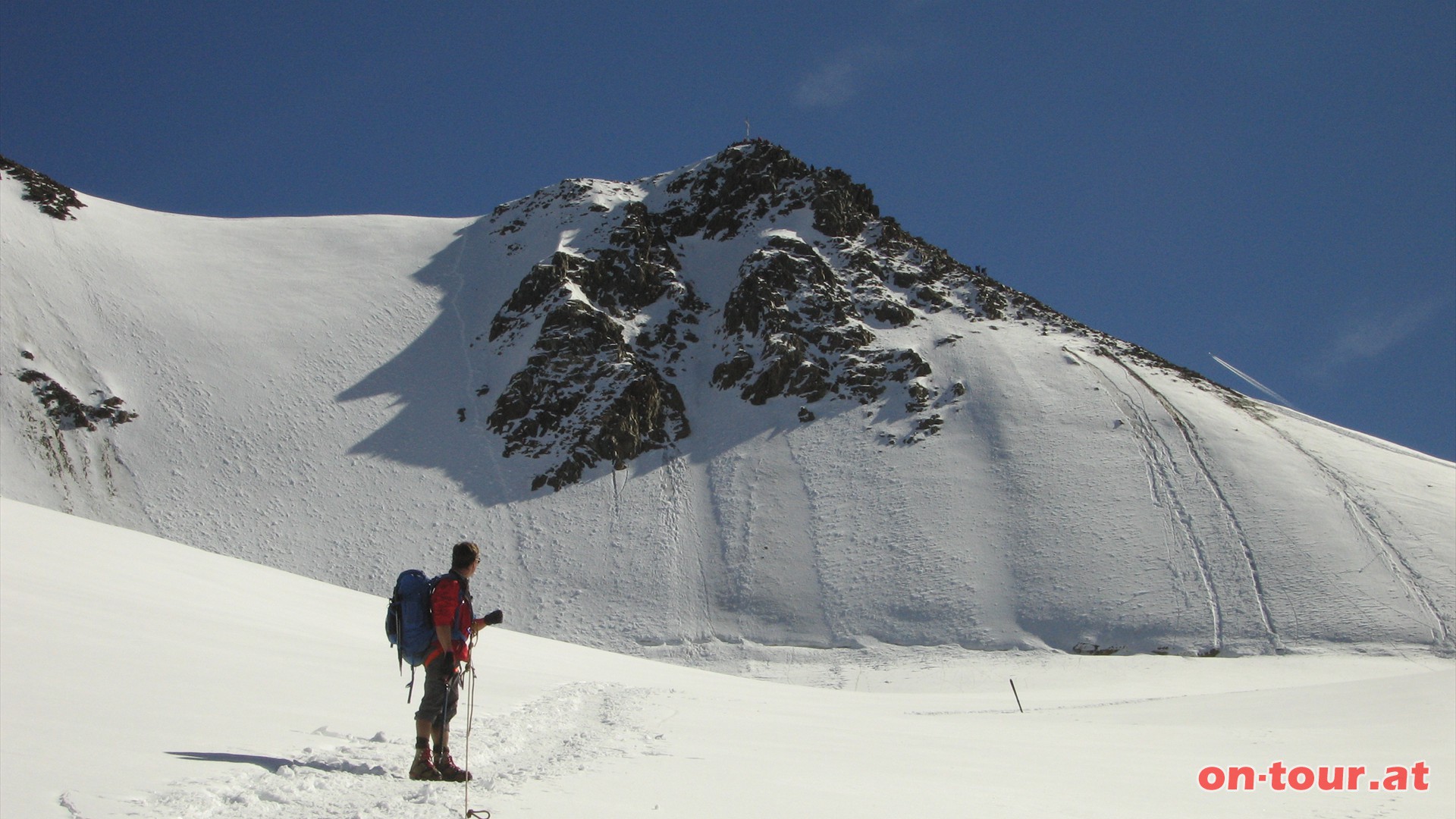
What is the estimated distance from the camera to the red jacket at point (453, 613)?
647cm

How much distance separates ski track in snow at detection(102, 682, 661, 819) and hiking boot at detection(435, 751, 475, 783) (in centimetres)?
14

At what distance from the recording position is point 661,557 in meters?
41.4

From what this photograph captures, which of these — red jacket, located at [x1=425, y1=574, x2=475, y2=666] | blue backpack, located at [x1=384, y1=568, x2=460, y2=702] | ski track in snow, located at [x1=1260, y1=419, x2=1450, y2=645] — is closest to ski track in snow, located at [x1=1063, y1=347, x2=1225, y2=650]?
ski track in snow, located at [x1=1260, y1=419, x2=1450, y2=645]

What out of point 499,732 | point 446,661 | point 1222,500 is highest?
point 1222,500

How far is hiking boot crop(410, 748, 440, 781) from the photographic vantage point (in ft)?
19.7

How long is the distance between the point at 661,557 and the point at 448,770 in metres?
35.6

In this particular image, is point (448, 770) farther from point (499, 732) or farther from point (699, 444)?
point (699, 444)

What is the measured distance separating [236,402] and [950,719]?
4408 centimetres

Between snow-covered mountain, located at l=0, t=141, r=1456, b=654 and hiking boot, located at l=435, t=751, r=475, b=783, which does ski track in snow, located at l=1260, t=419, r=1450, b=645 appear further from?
hiking boot, located at l=435, t=751, r=475, b=783

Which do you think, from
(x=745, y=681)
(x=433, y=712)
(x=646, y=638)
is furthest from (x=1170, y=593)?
(x=433, y=712)

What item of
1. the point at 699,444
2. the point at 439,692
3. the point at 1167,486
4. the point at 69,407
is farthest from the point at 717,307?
the point at 439,692

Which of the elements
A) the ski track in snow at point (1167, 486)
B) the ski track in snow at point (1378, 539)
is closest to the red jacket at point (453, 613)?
the ski track in snow at point (1167, 486)

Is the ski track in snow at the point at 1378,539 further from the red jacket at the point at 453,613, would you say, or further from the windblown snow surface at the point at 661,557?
the red jacket at the point at 453,613

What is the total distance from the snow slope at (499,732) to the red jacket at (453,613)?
2.77 ft
